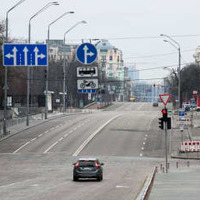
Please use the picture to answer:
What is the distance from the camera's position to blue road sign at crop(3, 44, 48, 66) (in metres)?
45.2

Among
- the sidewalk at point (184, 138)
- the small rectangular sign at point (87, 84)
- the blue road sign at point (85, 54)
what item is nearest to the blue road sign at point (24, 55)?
the blue road sign at point (85, 54)

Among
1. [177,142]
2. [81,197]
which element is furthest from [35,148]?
[81,197]

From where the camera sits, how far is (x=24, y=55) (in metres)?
45.4

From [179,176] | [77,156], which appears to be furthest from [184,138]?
[179,176]

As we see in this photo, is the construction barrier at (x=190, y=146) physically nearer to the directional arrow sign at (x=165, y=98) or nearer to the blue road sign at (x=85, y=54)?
the directional arrow sign at (x=165, y=98)

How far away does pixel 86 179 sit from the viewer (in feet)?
123

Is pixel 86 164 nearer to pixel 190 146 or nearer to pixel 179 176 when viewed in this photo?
pixel 179 176

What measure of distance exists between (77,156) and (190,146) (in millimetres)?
10071

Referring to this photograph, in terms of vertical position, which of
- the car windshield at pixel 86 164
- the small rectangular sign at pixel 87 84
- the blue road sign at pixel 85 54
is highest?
the blue road sign at pixel 85 54

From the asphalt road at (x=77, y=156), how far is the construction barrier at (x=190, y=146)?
1904mm

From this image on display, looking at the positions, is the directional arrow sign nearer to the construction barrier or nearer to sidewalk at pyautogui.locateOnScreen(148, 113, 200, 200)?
sidewalk at pyautogui.locateOnScreen(148, 113, 200, 200)

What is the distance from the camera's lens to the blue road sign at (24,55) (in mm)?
45219

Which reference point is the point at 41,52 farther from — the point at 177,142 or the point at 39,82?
the point at 39,82

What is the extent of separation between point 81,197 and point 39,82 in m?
131
